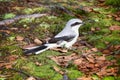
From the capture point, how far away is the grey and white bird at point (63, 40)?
25.5 feet

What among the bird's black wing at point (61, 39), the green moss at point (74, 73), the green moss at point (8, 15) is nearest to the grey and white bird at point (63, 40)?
the bird's black wing at point (61, 39)

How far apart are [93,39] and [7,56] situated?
2315 millimetres

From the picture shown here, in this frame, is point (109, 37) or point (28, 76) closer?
point (28, 76)

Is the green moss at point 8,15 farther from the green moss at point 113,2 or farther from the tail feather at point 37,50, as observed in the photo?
the green moss at point 113,2

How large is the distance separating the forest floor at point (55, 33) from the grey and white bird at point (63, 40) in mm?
123

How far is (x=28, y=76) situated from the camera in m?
6.74

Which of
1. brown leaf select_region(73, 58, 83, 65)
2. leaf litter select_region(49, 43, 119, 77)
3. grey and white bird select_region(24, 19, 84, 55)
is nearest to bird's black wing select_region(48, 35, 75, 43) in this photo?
grey and white bird select_region(24, 19, 84, 55)

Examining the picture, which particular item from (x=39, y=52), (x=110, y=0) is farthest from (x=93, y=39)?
(x=110, y=0)

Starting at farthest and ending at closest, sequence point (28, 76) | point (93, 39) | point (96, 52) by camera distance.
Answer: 1. point (93, 39)
2. point (96, 52)
3. point (28, 76)

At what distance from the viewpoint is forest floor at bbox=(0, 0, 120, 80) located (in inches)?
272

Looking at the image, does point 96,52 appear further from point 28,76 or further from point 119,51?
point 28,76

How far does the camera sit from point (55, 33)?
29.8ft

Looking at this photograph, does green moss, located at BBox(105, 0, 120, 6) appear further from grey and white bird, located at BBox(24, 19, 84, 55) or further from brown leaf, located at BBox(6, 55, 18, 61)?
brown leaf, located at BBox(6, 55, 18, 61)

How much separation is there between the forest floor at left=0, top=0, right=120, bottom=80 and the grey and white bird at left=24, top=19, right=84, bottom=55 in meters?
0.12
